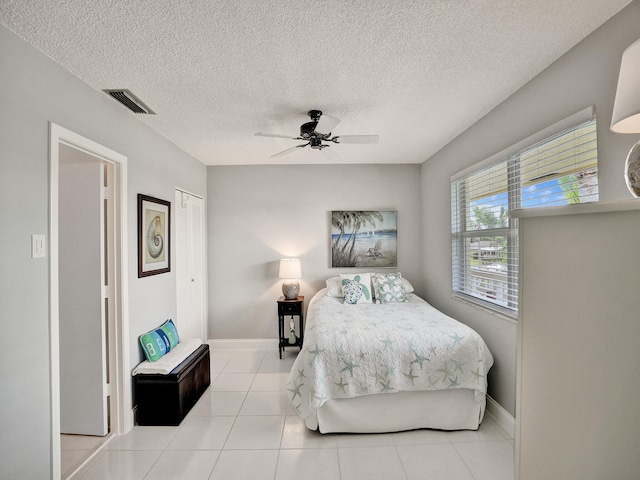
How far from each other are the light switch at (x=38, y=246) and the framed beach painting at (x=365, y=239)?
3.14 meters

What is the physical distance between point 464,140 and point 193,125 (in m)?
2.56

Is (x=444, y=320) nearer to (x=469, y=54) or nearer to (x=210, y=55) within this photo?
(x=469, y=54)

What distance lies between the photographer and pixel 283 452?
2178 mm

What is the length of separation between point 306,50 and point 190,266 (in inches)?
116

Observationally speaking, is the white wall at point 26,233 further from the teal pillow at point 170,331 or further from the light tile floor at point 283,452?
the teal pillow at point 170,331

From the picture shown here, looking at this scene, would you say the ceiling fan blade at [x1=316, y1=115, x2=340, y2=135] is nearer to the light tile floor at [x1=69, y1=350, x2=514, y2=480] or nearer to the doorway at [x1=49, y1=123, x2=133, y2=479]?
the doorway at [x1=49, y1=123, x2=133, y2=479]

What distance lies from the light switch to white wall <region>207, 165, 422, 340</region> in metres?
2.70

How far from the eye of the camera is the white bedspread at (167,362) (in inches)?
99.5

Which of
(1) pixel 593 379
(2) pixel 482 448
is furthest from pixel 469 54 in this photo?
(2) pixel 482 448

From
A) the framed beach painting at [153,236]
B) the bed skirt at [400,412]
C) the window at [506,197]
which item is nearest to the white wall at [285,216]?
the window at [506,197]

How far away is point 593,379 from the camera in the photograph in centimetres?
65

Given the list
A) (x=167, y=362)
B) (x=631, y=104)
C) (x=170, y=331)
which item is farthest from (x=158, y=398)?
(x=631, y=104)

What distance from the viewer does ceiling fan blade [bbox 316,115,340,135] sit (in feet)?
7.65

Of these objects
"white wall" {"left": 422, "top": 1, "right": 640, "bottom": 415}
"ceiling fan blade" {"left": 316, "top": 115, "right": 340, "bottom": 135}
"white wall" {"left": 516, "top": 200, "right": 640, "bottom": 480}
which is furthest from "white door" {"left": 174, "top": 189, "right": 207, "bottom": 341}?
"white wall" {"left": 516, "top": 200, "right": 640, "bottom": 480}
